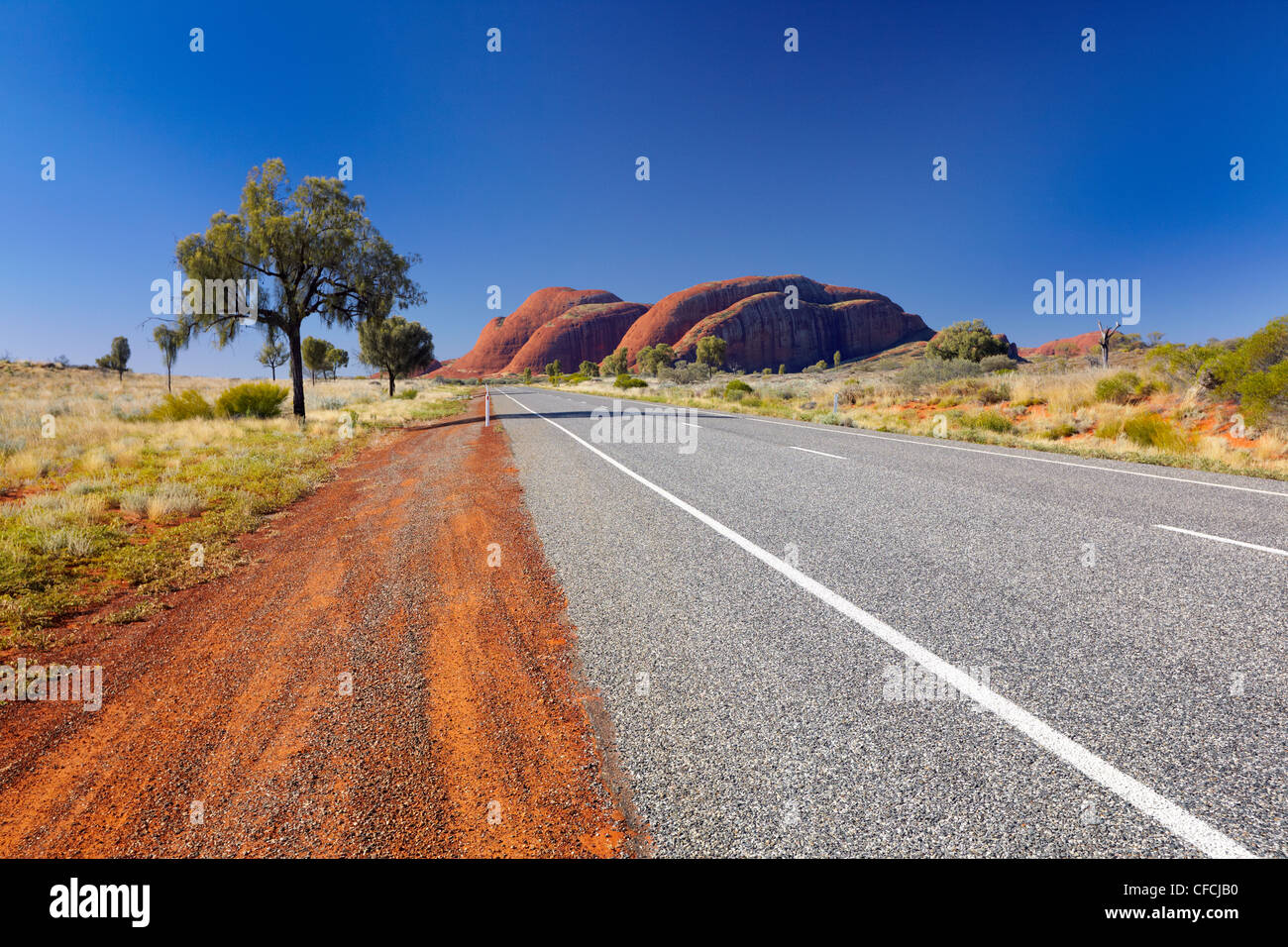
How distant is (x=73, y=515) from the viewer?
22.1 feet

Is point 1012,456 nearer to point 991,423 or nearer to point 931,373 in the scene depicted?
point 991,423

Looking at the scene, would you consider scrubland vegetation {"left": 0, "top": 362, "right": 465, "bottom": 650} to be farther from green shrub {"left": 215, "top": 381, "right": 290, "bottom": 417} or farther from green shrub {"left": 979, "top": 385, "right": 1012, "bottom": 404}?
green shrub {"left": 979, "top": 385, "right": 1012, "bottom": 404}

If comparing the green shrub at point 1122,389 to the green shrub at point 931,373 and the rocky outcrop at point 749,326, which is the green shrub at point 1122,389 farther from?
the rocky outcrop at point 749,326

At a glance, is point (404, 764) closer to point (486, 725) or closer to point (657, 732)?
point (486, 725)

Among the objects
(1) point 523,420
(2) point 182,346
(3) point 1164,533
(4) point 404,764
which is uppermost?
(2) point 182,346

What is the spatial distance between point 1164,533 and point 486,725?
661cm

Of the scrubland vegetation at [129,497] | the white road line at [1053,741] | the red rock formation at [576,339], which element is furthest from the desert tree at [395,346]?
the red rock formation at [576,339]

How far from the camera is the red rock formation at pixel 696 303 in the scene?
146 meters

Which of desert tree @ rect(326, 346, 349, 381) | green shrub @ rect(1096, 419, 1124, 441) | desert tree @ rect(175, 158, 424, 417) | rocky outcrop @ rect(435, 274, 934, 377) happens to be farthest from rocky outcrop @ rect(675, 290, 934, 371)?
green shrub @ rect(1096, 419, 1124, 441)

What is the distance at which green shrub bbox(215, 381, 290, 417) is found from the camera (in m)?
21.8

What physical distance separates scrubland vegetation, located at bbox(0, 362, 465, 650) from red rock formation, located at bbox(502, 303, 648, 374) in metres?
156

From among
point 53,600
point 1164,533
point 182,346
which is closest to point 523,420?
point 182,346
